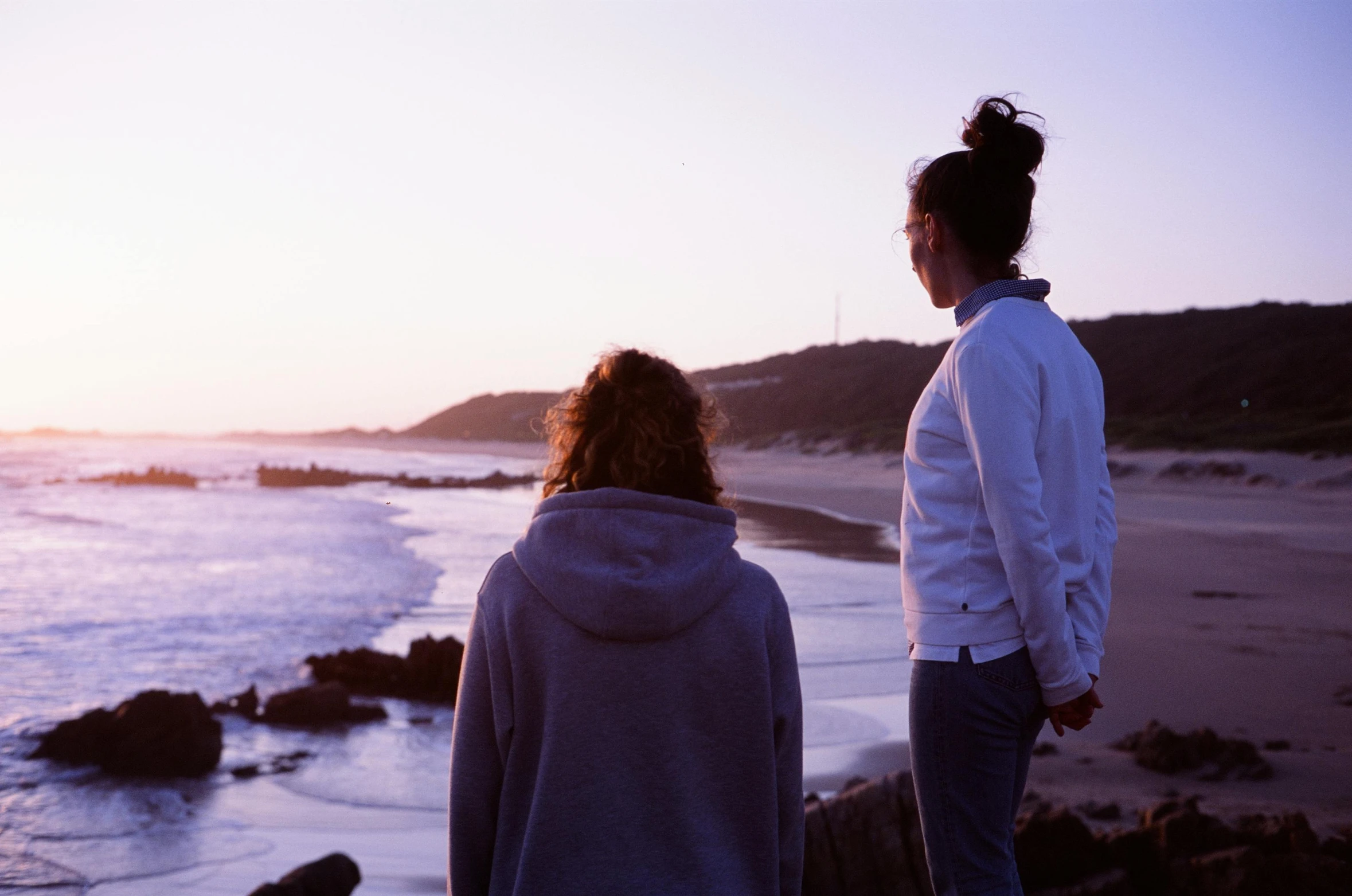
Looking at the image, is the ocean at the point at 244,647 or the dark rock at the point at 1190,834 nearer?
the dark rock at the point at 1190,834

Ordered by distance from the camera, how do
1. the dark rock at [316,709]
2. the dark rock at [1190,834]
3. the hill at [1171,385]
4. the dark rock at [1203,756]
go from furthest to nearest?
the hill at [1171,385] → the dark rock at [316,709] → the dark rock at [1203,756] → the dark rock at [1190,834]

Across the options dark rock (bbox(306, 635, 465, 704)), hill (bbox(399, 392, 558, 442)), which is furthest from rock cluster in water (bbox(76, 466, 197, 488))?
hill (bbox(399, 392, 558, 442))

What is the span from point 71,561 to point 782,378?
78.4 m

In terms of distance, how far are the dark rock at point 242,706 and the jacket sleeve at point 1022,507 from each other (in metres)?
6.79

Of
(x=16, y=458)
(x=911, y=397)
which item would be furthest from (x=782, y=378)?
(x=16, y=458)

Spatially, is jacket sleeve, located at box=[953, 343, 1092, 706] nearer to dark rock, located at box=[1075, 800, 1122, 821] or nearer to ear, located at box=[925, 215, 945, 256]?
ear, located at box=[925, 215, 945, 256]

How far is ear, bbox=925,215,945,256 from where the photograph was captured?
212 centimetres

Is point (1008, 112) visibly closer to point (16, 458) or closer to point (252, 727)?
point (252, 727)

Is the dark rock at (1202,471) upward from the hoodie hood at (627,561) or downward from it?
downward

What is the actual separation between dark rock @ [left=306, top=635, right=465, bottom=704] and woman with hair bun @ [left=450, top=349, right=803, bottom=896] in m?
6.53

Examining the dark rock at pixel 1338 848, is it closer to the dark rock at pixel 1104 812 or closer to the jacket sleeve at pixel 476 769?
the dark rock at pixel 1104 812

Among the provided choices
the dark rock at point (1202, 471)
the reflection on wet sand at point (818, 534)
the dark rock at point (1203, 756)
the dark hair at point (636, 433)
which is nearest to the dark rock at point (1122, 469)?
the dark rock at point (1202, 471)

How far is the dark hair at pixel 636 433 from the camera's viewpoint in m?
1.69

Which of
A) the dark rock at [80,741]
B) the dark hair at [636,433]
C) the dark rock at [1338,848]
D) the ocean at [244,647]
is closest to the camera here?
the dark hair at [636,433]
